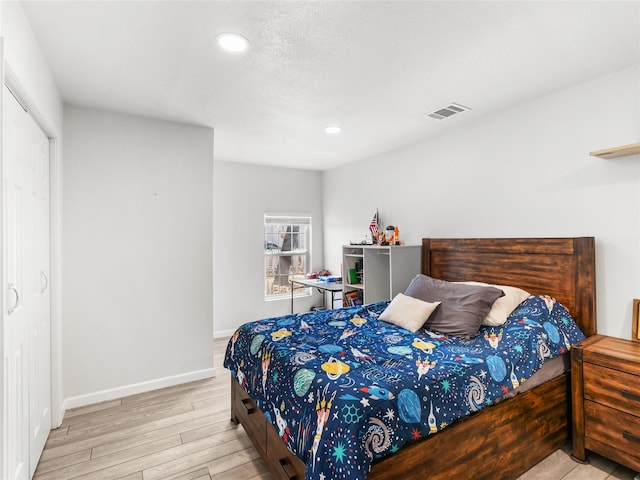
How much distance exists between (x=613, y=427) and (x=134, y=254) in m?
3.71

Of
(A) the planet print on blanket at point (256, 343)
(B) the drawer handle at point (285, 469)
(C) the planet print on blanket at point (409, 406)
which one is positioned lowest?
(B) the drawer handle at point (285, 469)

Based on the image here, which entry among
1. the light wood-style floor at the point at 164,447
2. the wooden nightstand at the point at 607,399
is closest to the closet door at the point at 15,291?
the light wood-style floor at the point at 164,447

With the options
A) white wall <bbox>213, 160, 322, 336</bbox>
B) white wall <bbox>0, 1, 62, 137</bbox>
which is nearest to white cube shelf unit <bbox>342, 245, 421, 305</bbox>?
white wall <bbox>213, 160, 322, 336</bbox>

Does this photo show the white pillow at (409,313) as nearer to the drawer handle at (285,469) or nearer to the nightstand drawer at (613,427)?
the nightstand drawer at (613,427)

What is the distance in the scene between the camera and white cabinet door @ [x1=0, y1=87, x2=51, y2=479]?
63.6 inches

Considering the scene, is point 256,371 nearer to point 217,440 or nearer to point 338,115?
point 217,440

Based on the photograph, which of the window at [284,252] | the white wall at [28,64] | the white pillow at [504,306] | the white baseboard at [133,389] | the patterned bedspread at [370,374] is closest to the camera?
the patterned bedspread at [370,374]

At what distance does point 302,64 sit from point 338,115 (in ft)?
3.07

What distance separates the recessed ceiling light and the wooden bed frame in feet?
7.19

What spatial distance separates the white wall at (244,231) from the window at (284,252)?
0.16 metres

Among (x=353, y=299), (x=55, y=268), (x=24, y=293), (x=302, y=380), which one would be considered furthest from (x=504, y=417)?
Answer: (x=55, y=268)

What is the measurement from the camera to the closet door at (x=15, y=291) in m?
1.59

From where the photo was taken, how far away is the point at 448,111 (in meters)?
2.96

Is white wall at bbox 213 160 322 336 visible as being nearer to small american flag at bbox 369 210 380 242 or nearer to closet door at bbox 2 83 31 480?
small american flag at bbox 369 210 380 242
